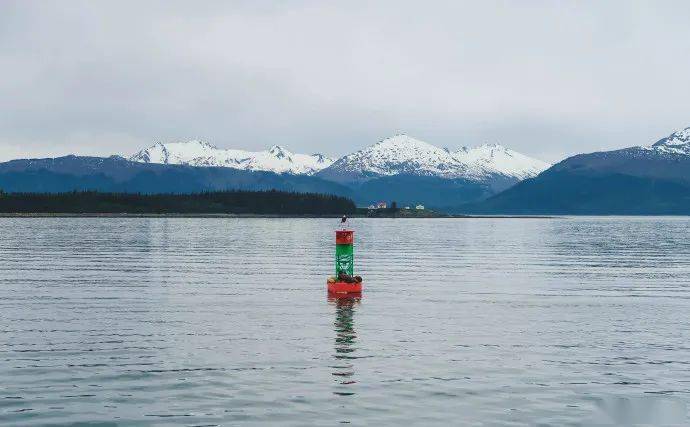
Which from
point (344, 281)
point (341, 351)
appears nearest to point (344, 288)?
point (344, 281)

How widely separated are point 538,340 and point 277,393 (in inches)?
584

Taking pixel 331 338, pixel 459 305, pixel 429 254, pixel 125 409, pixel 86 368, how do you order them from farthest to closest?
1. pixel 429 254
2. pixel 459 305
3. pixel 331 338
4. pixel 86 368
5. pixel 125 409

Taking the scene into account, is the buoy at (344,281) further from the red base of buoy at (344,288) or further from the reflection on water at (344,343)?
the reflection on water at (344,343)

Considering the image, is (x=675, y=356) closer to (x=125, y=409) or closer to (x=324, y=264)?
(x=125, y=409)

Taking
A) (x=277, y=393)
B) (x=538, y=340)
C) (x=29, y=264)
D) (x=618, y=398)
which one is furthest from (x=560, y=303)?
(x=29, y=264)

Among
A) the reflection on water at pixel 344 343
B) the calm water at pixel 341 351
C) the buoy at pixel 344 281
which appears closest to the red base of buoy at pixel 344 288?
the buoy at pixel 344 281

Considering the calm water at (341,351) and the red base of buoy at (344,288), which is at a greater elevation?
the red base of buoy at (344,288)

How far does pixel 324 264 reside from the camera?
8669cm

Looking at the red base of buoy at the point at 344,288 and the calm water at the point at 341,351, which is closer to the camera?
the calm water at the point at 341,351

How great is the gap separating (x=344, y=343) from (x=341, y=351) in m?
1.88

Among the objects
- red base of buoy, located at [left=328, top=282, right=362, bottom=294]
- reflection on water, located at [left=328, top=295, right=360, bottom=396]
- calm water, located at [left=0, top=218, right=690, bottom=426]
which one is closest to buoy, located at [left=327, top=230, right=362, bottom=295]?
red base of buoy, located at [left=328, top=282, right=362, bottom=294]

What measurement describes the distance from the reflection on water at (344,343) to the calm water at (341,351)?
0.46 ft

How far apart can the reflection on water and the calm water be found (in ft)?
0.46

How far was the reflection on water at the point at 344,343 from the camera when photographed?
28.6m
